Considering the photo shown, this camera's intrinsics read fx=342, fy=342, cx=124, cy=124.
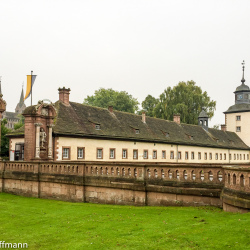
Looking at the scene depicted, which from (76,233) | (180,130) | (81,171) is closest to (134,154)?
(180,130)

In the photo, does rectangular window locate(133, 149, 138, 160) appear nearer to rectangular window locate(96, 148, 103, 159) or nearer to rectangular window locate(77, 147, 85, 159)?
rectangular window locate(96, 148, 103, 159)

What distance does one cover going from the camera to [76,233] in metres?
9.72

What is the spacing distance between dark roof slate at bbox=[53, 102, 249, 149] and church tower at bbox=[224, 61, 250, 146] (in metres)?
9.06

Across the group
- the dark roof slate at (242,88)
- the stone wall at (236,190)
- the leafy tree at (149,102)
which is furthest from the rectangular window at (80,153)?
the leafy tree at (149,102)

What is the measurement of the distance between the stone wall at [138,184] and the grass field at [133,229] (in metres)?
0.69

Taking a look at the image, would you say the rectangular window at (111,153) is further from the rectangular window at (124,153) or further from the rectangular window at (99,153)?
the rectangular window at (124,153)

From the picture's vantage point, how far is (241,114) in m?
64.9

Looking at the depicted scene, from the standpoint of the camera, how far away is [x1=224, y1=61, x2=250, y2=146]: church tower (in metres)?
64.2

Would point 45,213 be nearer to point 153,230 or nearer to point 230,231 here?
point 153,230

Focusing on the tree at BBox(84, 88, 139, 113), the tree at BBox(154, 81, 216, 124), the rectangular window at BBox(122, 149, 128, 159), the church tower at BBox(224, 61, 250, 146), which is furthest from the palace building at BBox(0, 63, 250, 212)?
the tree at BBox(84, 88, 139, 113)

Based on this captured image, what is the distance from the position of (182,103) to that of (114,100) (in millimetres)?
15770

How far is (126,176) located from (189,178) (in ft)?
11.8

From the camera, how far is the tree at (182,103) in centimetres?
6519

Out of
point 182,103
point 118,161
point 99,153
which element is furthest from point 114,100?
point 118,161
